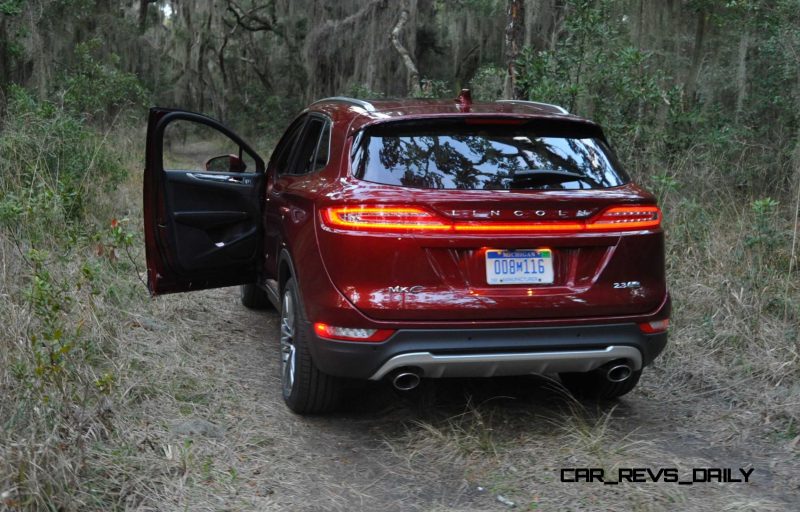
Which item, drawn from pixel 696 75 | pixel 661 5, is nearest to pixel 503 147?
pixel 661 5

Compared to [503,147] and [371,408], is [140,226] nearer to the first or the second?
[371,408]

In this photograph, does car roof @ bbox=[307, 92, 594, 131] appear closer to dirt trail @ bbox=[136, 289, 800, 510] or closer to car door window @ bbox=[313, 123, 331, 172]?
car door window @ bbox=[313, 123, 331, 172]

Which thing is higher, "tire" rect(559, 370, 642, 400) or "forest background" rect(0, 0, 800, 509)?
"forest background" rect(0, 0, 800, 509)

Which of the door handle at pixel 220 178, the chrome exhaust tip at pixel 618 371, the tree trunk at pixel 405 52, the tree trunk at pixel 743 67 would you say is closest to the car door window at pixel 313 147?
the door handle at pixel 220 178

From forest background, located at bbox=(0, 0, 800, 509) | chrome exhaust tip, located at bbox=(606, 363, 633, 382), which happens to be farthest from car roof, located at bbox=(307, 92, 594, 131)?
forest background, located at bbox=(0, 0, 800, 509)

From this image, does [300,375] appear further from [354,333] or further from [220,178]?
[220,178]

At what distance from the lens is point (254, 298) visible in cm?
722

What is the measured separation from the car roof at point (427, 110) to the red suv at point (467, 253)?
2 centimetres

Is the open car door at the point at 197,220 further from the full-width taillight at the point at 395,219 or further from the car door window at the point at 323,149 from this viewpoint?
the full-width taillight at the point at 395,219

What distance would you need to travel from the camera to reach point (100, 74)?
527 inches

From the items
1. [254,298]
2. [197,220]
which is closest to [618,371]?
[197,220]

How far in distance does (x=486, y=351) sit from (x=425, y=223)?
2.25 feet

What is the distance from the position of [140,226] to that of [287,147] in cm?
417

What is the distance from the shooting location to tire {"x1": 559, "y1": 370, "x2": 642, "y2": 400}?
15.6ft
